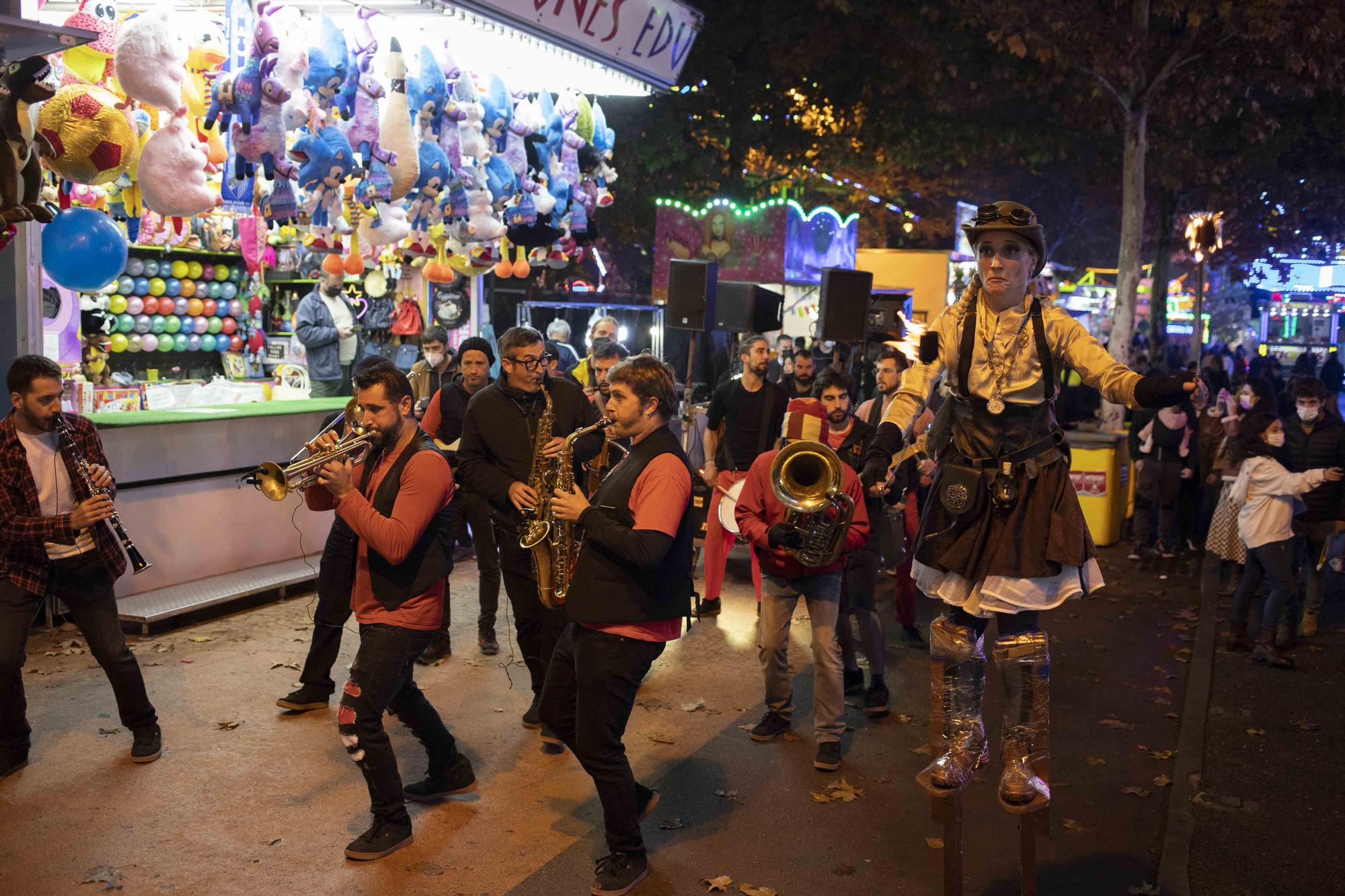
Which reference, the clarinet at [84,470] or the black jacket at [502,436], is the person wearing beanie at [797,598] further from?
the clarinet at [84,470]

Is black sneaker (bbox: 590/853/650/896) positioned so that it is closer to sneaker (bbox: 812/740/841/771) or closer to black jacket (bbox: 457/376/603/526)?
sneaker (bbox: 812/740/841/771)

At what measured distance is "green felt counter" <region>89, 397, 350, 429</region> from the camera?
812 cm

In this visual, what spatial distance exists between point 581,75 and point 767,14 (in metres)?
9.03

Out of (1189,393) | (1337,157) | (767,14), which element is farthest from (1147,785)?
(1337,157)

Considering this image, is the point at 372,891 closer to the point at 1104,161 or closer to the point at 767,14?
the point at 767,14

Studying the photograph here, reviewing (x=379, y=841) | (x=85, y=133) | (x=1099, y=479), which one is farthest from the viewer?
(x=1099, y=479)

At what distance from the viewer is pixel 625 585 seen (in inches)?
175

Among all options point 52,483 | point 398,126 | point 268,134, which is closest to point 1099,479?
point 398,126

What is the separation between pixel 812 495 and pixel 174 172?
4.65m

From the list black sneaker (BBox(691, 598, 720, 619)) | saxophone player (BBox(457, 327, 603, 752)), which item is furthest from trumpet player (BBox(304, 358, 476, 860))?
black sneaker (BBox(691, 598, 720, 619))

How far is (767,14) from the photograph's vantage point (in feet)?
62.7

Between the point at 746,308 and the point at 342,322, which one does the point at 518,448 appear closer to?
the point at 342,322

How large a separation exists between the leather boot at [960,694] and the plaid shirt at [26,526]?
3.76 m

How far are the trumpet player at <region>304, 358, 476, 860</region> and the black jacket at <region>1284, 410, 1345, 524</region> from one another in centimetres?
640
